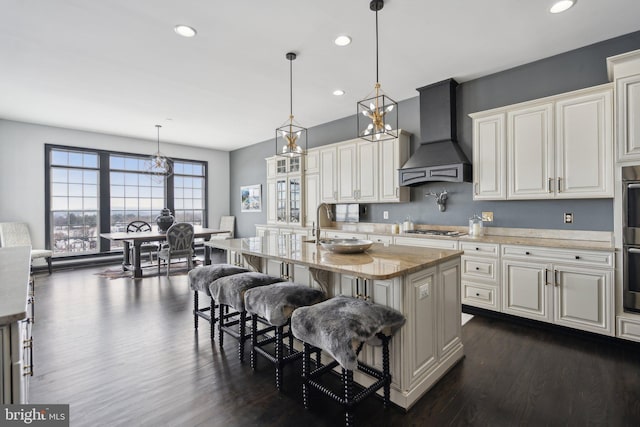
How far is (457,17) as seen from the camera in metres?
2.72

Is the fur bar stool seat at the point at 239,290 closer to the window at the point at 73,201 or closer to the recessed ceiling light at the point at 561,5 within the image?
the recessed ceiling light at the point at 561,5

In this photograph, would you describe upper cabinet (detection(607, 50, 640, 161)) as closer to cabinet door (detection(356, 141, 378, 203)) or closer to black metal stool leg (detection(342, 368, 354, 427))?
cabinet door (detection(356, 141, 378, 203))

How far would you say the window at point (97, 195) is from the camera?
6344mm

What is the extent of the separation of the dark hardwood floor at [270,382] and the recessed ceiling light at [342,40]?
9.97 feet

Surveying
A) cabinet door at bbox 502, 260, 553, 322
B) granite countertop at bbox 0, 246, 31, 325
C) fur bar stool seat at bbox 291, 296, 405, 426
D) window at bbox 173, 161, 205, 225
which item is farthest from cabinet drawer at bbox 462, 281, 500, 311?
window at bbox 173, 161, 205, 225

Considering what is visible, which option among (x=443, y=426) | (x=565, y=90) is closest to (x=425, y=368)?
(x=443, y=426)

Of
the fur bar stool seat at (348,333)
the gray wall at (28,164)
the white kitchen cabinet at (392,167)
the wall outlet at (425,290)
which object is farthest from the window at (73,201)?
the wall outlet at (425,290)

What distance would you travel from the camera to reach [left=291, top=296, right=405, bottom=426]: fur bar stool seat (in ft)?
5.20

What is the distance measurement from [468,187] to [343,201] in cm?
202

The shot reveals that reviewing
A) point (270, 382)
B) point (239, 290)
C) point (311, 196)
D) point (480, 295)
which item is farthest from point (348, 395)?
point (311, 196)

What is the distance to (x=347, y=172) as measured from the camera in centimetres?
524

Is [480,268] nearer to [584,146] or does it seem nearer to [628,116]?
[584,146]

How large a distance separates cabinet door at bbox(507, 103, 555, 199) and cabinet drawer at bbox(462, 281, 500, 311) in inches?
43.5

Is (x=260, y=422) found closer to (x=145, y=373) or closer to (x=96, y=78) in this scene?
(x=145, y=373)
